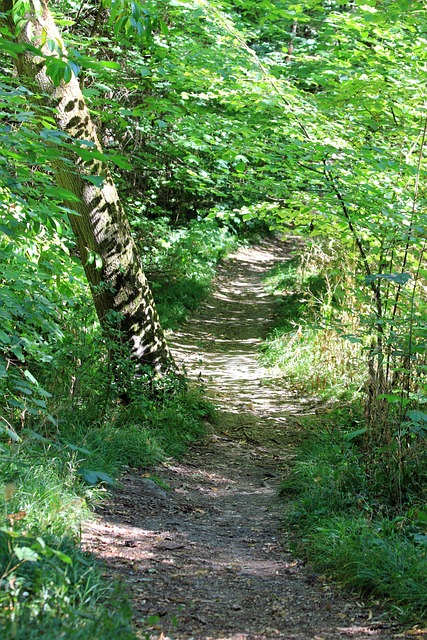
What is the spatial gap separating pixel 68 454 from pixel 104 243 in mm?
2690

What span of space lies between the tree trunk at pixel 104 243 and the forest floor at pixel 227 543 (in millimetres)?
1297

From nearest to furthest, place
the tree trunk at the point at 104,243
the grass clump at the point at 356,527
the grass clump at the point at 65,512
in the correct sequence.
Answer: the grass clump at the point at 65,512 < the grass clump at the point at 356,527 < the tree trunk at the point at 104,243

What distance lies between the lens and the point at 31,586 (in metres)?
2.52

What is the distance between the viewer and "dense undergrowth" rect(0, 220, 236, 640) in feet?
7.88

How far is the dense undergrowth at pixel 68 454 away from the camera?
240cm

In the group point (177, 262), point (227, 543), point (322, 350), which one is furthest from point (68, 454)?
point (177, 262)

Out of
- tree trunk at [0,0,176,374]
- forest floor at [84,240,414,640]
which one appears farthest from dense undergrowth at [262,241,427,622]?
tree trunk at [0,0,176,374]

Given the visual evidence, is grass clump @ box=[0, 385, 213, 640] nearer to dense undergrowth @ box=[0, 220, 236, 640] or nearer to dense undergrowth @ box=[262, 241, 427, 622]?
dense undergrowth @ box=[0, 220, 236, 640]

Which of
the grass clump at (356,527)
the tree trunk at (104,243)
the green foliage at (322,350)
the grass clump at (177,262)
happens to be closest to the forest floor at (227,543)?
the grass clump at (356,527)

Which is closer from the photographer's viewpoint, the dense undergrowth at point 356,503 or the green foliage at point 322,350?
the dense undergrowth at point 356,503

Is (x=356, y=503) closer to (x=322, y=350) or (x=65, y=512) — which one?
(x=65, y=512)

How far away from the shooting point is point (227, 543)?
166 inches

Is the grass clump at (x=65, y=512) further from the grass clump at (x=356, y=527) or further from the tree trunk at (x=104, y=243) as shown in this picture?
the grass clump at (x=356, y=527)

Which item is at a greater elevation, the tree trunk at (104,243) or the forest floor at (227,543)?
the tree trunk at (104,243)
